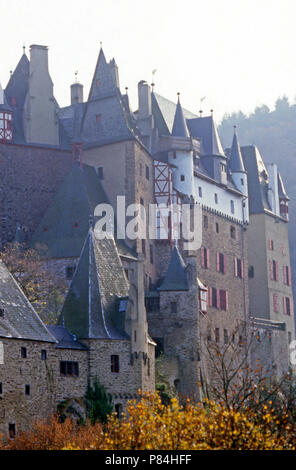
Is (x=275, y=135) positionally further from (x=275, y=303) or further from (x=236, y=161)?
(x=275, y=303)

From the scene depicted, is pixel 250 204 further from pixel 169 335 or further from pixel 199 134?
pixel 169 335

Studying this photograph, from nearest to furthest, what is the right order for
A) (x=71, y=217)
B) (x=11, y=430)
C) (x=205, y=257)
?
(x=11, y=430) → (x=71, y=217) → (x=205, y=257)

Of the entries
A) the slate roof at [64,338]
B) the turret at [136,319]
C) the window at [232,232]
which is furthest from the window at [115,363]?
the window at [232,232]

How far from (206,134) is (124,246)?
751 inches

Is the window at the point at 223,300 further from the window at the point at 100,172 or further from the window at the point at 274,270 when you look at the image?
the window at the point at 100,172

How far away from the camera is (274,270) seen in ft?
275

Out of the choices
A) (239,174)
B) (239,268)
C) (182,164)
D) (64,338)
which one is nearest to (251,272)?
(239,268)

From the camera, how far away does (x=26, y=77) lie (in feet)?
225

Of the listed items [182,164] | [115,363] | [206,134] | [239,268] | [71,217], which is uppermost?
[206,134]

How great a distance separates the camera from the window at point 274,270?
272 feet

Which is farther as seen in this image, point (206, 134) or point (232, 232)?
point (206, 134)

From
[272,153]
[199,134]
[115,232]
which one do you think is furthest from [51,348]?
[272,153]

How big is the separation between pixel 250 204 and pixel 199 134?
7.80 metres

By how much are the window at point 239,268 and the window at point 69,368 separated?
29.6 m
